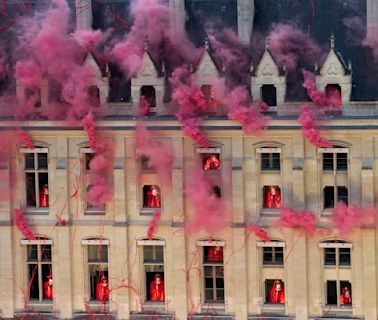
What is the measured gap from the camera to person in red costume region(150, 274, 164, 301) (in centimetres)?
8933

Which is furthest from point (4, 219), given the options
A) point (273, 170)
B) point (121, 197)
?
point (273, 170)

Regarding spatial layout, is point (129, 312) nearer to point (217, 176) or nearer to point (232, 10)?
point (217, 176)

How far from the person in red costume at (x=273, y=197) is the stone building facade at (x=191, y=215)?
94 mm

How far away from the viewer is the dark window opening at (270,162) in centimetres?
8744

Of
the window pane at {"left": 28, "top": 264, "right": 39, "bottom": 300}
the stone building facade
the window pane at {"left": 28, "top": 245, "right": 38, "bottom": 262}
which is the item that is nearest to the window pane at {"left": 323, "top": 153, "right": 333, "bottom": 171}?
the stone building facade

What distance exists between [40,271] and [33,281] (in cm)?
81

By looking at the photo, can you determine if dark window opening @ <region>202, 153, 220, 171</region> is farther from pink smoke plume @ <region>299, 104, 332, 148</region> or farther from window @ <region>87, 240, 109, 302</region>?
window @ <region>87, 240, 109, 302</region>

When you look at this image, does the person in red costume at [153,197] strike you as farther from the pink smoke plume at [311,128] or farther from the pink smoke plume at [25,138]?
the pink smoke plume at [311,128]

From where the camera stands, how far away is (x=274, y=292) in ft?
290

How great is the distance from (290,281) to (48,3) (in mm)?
19788

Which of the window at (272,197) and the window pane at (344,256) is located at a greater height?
the window at (272,197)

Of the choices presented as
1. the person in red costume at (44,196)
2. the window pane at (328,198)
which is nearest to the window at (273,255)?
the window pane at (328,198)

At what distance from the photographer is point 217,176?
289 feet

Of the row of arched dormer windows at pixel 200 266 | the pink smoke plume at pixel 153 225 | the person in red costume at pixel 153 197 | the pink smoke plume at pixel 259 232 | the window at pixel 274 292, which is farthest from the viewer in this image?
the person in red costume at pixel 153 197
